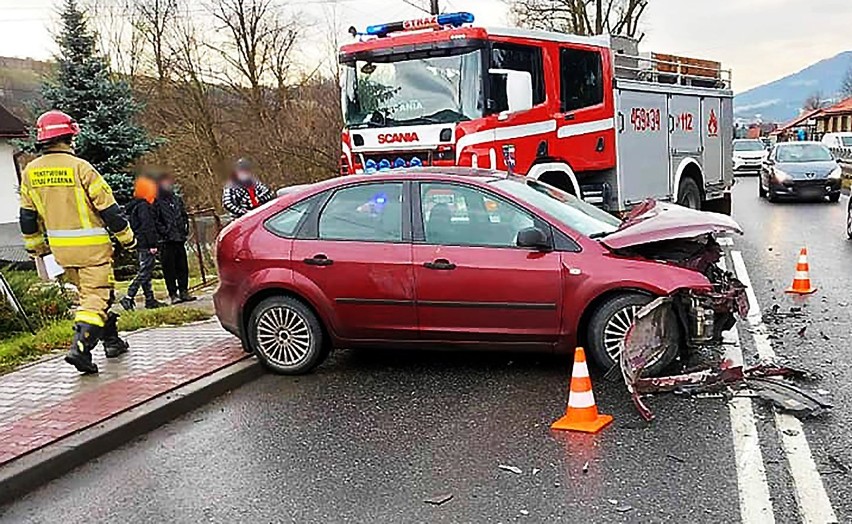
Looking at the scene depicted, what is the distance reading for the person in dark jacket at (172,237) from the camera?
31.5ft

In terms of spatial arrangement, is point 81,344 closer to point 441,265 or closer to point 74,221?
point 74,221

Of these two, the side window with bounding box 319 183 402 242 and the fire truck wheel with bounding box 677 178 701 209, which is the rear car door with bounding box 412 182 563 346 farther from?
the fire truck wheel with bounding box 677 178 701 209

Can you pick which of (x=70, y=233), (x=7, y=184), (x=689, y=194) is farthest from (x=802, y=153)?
(x=7, y=184)

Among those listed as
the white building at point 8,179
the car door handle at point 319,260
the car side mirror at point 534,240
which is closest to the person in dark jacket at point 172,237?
the car door handle at point 319,260

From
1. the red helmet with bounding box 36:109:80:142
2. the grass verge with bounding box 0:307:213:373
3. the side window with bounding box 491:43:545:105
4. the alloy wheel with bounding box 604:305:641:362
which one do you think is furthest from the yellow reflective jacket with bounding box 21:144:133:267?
the side window with bounding box 491:43:545:105

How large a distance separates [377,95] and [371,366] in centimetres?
449

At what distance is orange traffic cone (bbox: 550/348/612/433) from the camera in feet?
16.6

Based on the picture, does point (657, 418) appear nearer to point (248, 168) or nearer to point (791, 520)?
point (791, 520)

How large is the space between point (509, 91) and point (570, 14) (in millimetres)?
26261

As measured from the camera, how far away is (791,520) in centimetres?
371

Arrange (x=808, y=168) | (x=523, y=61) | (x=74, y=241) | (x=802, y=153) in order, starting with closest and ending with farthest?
(x=74, y=241), (x=523, y=61), (x=808, y=168), (x=802, y=153)

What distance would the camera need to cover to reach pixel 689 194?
13.6m

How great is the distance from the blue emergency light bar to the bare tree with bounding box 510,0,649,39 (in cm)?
2463

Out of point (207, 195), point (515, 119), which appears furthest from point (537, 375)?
point (207, 195)
